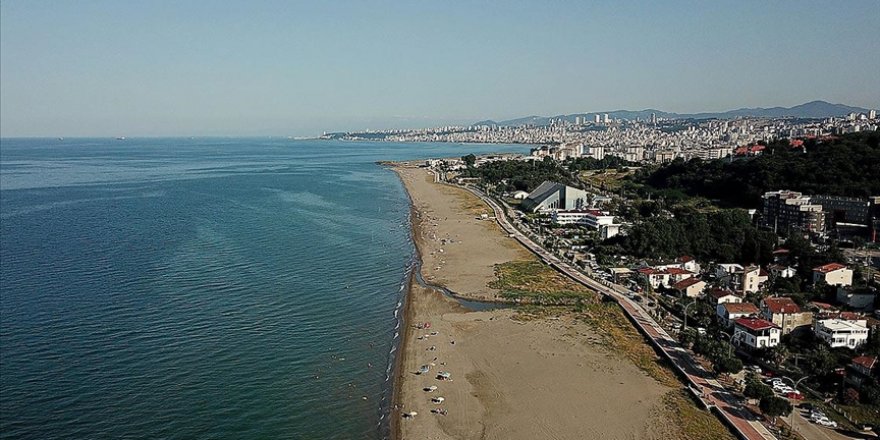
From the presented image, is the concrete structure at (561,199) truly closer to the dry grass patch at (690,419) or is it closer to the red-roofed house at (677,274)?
the red-roofed house at (677,274)

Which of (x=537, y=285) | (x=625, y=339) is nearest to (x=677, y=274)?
(x=537, y=285)

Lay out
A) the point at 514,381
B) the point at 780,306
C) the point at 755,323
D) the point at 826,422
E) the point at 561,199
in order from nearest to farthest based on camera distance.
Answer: the point at 826,422
the point at 514,381
the point at 755,323
the point at 780,306
the point at 561,199

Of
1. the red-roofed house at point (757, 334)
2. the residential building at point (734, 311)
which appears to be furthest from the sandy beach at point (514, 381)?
the residential building at point (734, 311)

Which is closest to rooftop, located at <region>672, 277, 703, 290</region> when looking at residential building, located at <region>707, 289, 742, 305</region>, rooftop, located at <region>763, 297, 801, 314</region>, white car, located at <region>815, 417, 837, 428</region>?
residential building, located at <region>707, 289, 742, 305</region>

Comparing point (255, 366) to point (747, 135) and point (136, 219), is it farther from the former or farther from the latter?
point (747, 135)

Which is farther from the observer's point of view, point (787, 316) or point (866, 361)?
point (787, 316)

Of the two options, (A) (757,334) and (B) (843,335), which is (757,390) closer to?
(A) (757,334)

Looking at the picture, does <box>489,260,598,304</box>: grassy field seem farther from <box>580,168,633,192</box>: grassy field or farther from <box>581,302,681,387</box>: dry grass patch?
<box>580,168,633,192</box>: grassy field
